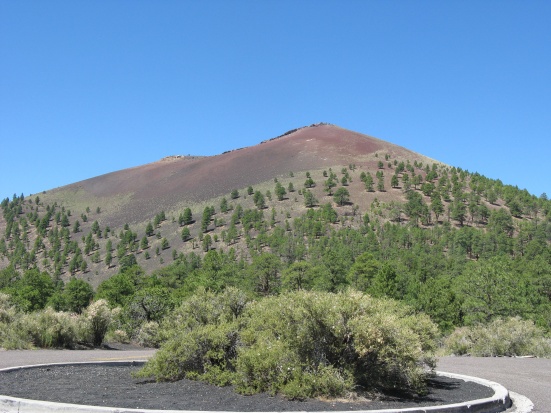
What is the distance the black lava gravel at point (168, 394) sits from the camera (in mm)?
8164

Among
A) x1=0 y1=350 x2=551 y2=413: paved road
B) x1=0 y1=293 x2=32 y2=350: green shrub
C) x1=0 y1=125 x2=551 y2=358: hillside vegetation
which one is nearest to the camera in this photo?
x1=0 y1=350 x2=551 y2=413: paved road

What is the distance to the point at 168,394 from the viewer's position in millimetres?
9320

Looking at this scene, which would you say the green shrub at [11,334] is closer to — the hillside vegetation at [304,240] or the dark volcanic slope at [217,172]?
the hillside vegetation at [304,240]

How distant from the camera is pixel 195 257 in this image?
249 feet

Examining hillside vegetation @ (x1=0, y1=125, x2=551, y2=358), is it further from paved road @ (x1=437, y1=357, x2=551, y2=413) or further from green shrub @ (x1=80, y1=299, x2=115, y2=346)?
paved road @ (x1=437, y1=357, x2=551, y2=413)

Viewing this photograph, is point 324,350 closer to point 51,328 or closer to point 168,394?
point 168,394

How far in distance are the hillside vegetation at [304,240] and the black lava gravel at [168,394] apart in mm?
17875

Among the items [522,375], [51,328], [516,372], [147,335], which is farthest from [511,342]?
[51,328]

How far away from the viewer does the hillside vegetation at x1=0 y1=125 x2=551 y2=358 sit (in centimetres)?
3962

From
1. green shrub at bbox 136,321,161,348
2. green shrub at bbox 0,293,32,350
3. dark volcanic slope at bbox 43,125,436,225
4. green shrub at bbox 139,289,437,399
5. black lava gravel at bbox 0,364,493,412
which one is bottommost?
green shrub at bbox 136,321,161,348

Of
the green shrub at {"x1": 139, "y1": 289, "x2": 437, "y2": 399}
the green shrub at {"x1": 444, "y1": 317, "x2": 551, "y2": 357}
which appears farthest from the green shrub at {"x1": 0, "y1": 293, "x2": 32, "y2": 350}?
the green shrub at {"x1": 444, "y1": 317, "x2": 551, "y2": 357}

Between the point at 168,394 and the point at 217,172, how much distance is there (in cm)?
13252

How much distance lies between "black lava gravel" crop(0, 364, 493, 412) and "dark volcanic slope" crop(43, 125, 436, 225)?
10456 centimetres

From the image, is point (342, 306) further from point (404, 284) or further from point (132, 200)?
point (132, 200)
